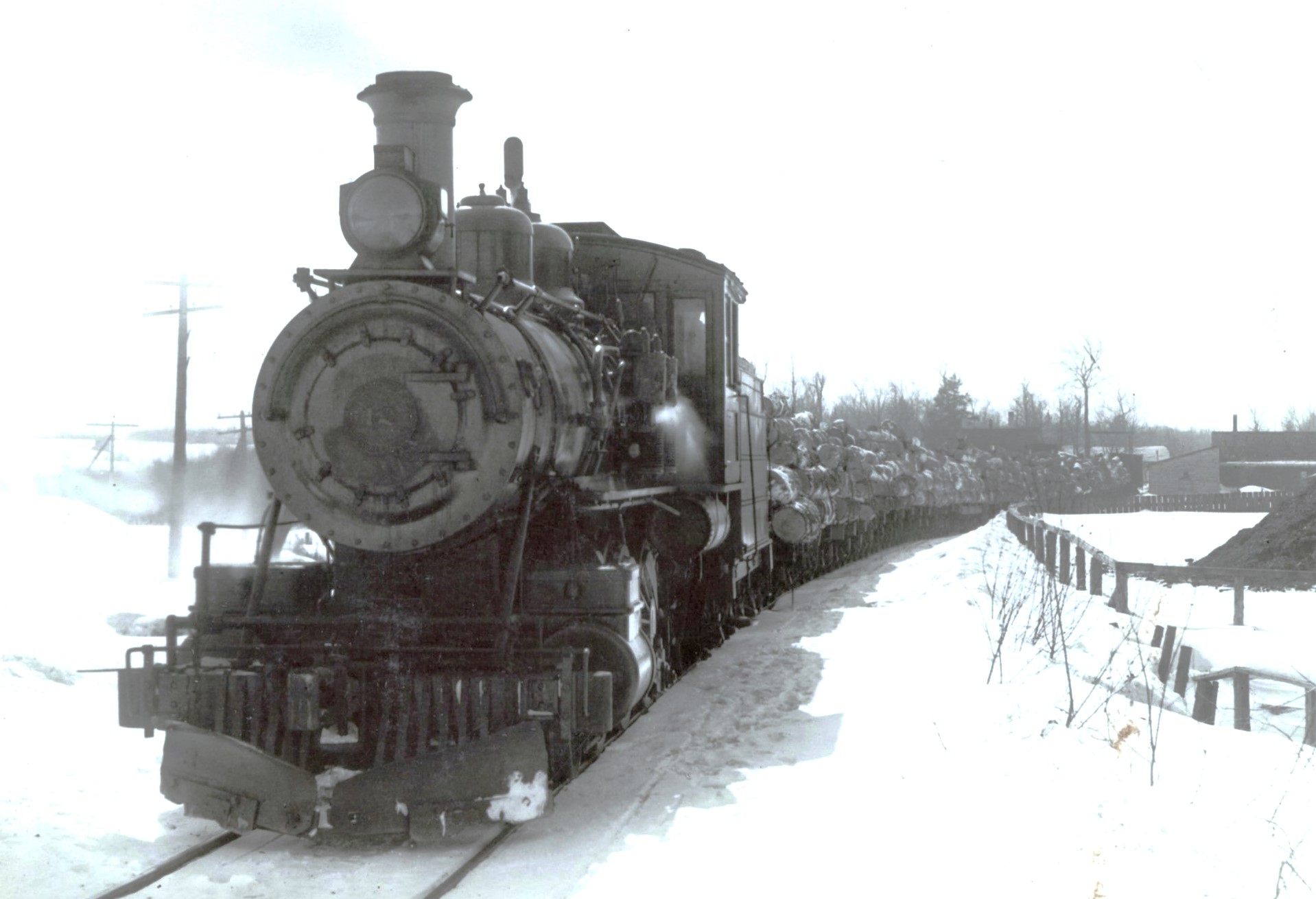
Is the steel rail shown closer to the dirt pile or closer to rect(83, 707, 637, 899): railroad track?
rect(83, 707, 637, 899): railroad track

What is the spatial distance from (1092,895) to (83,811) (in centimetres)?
469

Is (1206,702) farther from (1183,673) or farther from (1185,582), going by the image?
(1185,582)

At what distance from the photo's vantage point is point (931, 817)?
511 centimetres

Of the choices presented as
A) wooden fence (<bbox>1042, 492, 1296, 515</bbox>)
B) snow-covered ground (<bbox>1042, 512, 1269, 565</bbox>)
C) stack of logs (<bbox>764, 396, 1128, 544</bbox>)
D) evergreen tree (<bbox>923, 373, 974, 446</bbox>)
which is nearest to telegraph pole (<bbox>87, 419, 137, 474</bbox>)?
stack of logs (<bbox>764, 396, 1128, 544</bbox>)

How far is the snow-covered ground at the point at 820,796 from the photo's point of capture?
4.43 meters

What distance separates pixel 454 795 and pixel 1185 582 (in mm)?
13921

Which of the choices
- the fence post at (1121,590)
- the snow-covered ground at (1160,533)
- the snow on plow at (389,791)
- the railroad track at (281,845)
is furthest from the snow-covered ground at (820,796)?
the snow-covered ground at (1160,533)

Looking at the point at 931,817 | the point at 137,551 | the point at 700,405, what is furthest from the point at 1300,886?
the point at 137,551

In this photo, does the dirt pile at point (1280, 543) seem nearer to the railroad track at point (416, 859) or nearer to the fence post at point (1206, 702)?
the fence post at point (1206, 702)

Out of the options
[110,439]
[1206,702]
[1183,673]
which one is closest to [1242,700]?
[1206,702]

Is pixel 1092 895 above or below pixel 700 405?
below

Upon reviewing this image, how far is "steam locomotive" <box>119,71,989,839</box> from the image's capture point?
5.03 meters

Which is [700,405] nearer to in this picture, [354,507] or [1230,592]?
[354,507]

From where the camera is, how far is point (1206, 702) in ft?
28.8
